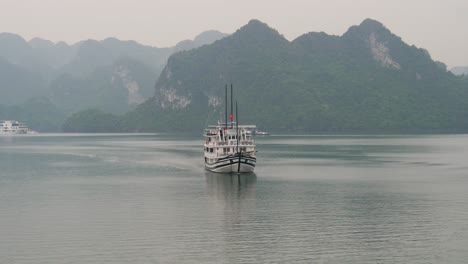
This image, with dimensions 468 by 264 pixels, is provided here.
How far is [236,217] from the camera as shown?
60.4 metres

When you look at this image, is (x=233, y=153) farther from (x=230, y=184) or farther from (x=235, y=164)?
(x=230, y=184)

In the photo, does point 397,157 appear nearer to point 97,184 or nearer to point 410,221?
point 97,184

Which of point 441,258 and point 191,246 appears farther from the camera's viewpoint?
point 191,246

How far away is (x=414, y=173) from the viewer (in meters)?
107

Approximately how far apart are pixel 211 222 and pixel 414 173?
199 feet

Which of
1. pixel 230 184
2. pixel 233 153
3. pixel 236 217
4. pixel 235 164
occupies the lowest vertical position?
pixel 230 184

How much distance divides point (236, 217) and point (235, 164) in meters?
40.4

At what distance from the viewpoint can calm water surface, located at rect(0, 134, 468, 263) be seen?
45.4m

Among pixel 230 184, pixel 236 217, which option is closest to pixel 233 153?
pixel 230 184

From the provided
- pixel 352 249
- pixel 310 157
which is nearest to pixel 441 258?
pixel 352 249

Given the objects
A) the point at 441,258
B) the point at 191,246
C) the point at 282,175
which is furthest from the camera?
the point at 282,175

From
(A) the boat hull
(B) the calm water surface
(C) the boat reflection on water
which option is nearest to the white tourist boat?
(A) the boat hull

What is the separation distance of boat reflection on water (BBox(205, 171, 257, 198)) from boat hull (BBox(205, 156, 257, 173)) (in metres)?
0.94

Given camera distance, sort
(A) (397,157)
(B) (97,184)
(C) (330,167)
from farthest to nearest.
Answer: (A) (397,157) < (C) (330,167) < (B) (97,184)
